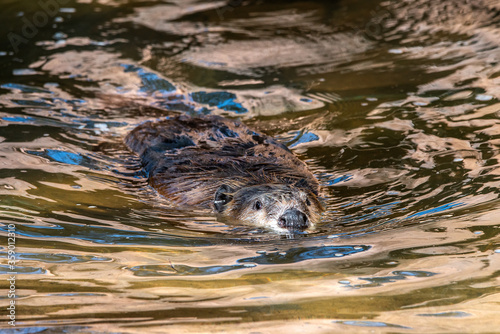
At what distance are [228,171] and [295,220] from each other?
4.53 ft

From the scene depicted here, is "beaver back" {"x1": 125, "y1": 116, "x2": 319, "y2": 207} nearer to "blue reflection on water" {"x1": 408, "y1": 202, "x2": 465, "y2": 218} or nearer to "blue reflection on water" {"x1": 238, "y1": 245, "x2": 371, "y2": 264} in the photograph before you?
"blue reflection on water" {"x1": 408, "y1": 202, "x2": 465, "y2": 218}

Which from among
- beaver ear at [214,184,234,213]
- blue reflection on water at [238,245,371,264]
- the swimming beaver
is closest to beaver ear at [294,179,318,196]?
the swimming beaver

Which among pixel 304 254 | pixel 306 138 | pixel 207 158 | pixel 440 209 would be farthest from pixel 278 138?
pixel 304 254

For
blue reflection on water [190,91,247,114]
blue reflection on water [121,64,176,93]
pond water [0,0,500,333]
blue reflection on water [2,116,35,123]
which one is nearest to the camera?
pond water [0,0,500,333]

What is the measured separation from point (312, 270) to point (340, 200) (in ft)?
6.14

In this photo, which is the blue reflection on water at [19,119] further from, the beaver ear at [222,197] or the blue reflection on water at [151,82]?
the beaver ear at [222,197]

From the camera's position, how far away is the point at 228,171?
19.8ft

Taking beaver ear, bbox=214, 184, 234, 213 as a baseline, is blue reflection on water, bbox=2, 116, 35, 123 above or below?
below

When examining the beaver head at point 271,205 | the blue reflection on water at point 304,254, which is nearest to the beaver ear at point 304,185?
the beaver head at point 271,205

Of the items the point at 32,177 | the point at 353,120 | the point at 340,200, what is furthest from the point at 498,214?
the point at 32,177

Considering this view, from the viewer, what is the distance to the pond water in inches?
133

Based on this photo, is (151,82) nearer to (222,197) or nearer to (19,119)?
(19,119)

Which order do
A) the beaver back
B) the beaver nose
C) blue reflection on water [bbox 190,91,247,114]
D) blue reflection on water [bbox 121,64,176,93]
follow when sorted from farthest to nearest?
blue reflection on water [bbox 121,64,176,93] < blue reflection on water [bbox 190,91,247,114] < the beaver back < the beaver nose

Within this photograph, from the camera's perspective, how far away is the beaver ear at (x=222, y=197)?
549 cm
